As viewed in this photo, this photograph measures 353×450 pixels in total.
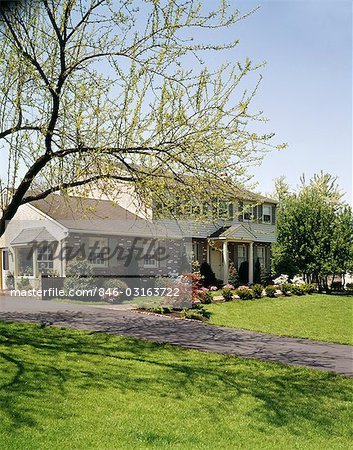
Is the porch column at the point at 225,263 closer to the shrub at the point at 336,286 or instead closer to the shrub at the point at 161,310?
the shrub at the point at 336,286

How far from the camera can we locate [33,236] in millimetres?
24609

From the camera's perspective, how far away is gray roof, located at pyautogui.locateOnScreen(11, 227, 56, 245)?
2377 cm

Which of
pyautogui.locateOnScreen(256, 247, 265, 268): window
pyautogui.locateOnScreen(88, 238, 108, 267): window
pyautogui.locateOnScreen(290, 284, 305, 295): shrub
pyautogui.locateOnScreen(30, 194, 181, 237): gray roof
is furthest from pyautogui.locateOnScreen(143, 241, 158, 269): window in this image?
pyautogui.locateOnScreen(256, 247, 265, 268): window

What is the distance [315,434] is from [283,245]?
27.8m

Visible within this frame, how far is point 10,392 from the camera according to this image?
6742mm

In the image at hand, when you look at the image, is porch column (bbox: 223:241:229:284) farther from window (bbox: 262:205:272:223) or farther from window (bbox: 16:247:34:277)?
window (bbox: 16:247:34:277)

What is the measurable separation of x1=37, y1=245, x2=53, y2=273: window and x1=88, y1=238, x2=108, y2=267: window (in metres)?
2.01

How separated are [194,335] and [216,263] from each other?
18673 mm

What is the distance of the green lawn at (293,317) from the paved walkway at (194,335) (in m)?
1.22

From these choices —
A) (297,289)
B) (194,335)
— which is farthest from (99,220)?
(194,335)

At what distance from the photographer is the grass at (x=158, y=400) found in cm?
564

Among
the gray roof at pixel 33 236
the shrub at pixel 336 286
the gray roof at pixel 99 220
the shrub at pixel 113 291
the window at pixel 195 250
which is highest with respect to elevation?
the gray roof at pixel 99 220

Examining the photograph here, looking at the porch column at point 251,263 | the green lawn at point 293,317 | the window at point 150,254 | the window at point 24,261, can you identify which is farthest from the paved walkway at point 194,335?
the porch column at point 251,263

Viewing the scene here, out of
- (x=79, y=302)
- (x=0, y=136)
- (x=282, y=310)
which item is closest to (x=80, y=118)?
(x=0, y=136)
